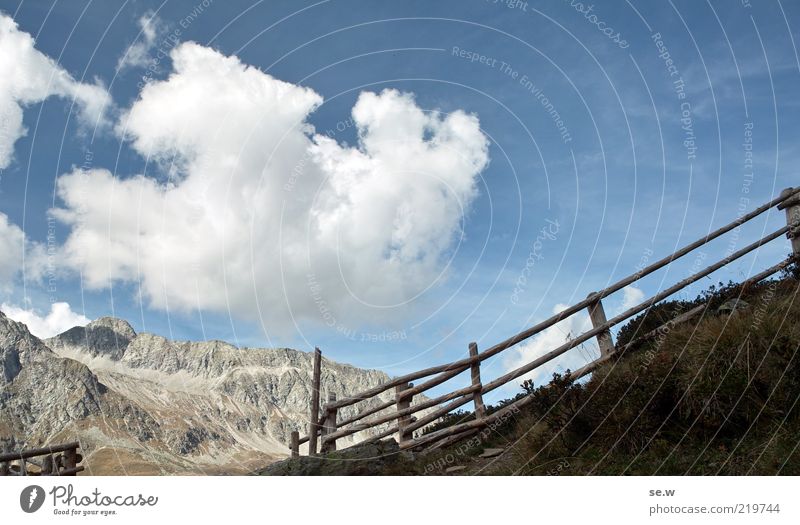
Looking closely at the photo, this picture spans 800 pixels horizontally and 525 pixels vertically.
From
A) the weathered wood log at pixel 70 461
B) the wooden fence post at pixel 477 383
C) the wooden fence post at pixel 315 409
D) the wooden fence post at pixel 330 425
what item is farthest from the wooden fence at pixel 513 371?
the weathered wood log at pixel 70 461

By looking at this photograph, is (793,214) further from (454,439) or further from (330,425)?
(330,425)

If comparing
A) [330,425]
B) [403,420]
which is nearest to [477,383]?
[403,420]

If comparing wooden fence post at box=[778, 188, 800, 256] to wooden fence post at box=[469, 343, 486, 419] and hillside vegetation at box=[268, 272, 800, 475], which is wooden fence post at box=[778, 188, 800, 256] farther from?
wooden fence post at box=[469, 343, 486, 419]

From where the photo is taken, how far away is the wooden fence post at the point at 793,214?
34.9 ft

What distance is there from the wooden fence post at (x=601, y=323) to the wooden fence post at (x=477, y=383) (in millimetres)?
2091

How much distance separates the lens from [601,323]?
362 inches

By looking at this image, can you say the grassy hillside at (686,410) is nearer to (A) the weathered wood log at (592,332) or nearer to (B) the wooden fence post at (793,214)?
(A) the weathered wood log at (592,332)

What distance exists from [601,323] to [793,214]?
16.9ft

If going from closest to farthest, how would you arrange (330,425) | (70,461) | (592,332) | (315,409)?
(592,332) < (330,425) < (70,461) < (315,409)

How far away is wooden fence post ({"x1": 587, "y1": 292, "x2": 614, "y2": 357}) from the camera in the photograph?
8992 millimetres

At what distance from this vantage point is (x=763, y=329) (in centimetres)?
643
